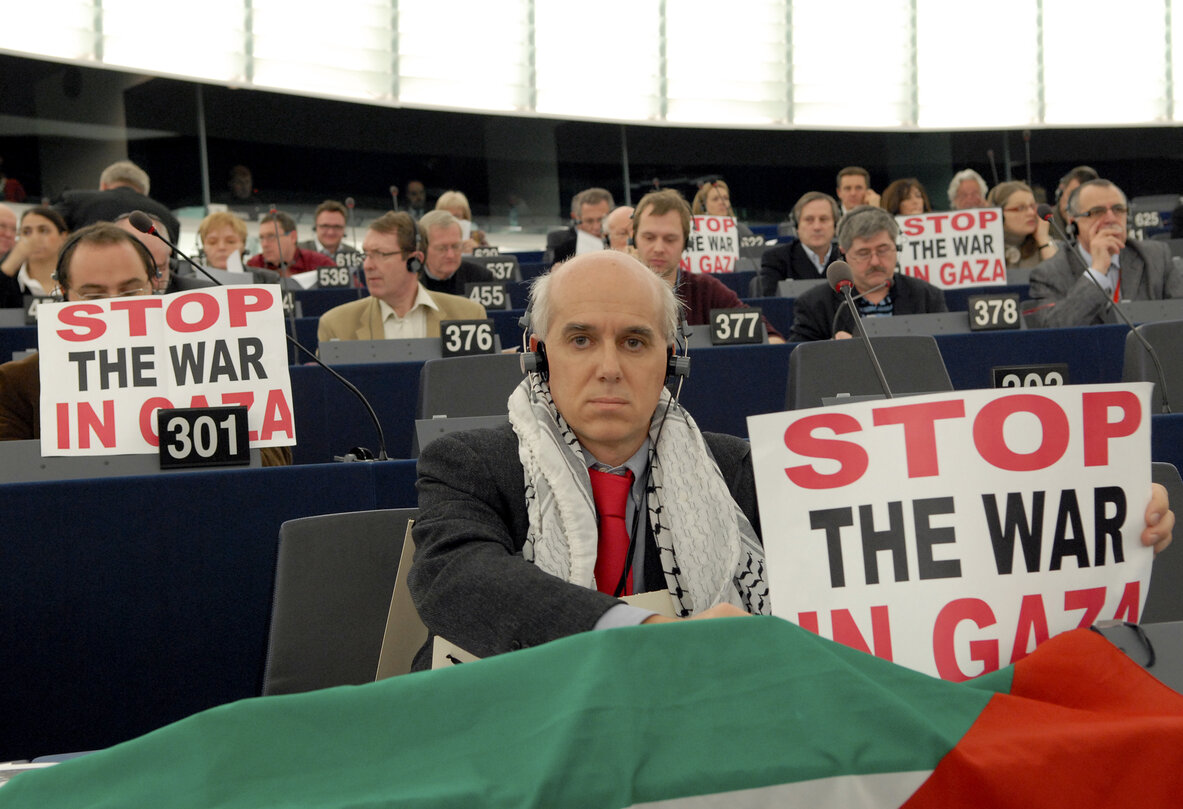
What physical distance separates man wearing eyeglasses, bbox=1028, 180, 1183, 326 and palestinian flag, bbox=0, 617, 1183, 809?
4.25 metres

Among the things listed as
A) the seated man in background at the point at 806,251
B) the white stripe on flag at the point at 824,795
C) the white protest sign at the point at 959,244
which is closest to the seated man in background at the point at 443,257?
the seated man in background at the point at 806,251

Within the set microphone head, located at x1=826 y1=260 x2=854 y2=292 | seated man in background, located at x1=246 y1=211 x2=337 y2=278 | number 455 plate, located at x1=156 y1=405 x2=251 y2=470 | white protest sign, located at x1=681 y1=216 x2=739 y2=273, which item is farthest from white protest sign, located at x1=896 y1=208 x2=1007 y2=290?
number 455 plate, located at x1=156 y1=405 x2=251 y2=470

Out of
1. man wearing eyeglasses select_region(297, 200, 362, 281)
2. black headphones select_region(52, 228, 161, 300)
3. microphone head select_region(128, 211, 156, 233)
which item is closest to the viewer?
microphone head select_region(128, 211, 156, 233)

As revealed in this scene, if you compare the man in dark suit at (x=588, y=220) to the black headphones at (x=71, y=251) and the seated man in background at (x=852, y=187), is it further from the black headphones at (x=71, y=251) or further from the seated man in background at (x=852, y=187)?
the black headphones at (x=71, y=251)

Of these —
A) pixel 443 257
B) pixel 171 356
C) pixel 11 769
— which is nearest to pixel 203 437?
pixel 171 356

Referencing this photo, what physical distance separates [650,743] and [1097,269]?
4.78 m

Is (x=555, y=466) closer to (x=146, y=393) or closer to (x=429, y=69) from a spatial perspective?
(x=146, y=393)

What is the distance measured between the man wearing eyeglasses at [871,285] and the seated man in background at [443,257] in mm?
2194

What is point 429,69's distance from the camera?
12.2m

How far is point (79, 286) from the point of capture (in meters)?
3.28

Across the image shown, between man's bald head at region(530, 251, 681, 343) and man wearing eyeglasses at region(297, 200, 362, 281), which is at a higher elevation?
Result: man wearing eyeglasses at region(297, 200, 362, 281)

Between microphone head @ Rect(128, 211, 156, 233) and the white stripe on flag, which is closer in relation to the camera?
the white stripe on flag

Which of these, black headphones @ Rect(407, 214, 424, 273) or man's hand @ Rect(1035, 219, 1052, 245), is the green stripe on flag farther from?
man's hand @ Rect(1035, 219, 1052, 245)

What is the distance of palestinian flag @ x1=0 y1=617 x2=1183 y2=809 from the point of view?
90cm
